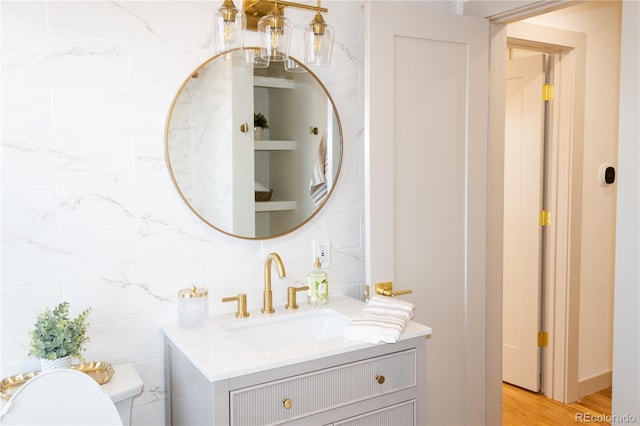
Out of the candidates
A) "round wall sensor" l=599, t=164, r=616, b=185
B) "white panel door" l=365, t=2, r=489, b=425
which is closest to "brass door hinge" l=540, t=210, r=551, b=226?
"round wall sensor" l=599, t=164, r=616, b=185

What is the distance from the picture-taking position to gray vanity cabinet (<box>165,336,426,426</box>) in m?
1.63

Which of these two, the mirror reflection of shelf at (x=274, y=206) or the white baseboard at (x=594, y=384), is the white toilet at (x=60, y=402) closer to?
the mirror reflection of shelf at (x=274, y=206)

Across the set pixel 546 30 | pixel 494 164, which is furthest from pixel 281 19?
pixel 546 30

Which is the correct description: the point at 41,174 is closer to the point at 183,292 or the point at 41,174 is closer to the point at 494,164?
the point at 183,292

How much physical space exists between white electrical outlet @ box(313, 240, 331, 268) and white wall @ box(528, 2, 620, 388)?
194cm

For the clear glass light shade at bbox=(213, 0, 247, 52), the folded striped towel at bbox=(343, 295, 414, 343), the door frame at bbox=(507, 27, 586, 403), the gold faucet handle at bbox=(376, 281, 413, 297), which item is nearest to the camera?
the clear glass light shade at bbox=(213, 0, 247, 52)

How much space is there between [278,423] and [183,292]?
0.58 m

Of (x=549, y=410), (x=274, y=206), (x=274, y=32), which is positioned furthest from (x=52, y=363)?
(x=549, y=410)

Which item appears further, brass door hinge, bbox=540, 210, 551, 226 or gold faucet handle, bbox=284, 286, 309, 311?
brass door hinge, bbox=540, 210, 551, 226

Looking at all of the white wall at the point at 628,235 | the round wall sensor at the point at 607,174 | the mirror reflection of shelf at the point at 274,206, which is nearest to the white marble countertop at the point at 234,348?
the mirror reflection of shelf at the point at 274,206

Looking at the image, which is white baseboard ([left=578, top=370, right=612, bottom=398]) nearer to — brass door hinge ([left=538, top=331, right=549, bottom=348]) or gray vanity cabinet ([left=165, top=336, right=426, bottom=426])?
brass door hinge ([left=538, top=331, right=549, bottom=348])

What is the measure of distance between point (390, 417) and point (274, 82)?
1.29 m

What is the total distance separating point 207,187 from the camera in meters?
2.08

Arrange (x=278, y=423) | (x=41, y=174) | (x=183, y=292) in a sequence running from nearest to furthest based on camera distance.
→ (x=278, y=423) → (x=41, y=174) → (x=183, y=292)
